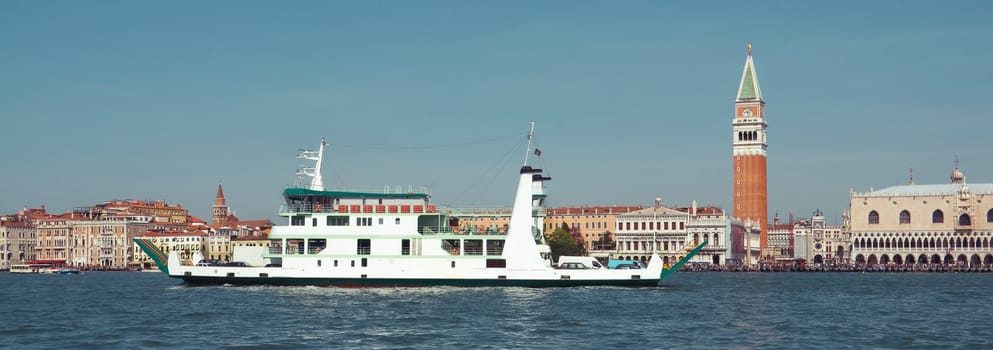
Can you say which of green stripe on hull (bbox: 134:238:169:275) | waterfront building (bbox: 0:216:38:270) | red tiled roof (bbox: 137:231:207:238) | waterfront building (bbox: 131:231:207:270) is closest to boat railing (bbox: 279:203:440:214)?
green stripe on hull (bbox: 134:238:169:275)

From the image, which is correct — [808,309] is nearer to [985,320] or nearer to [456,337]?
[985,320]

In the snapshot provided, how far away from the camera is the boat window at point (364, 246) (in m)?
57.6

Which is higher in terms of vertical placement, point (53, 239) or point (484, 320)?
point (53, 239)

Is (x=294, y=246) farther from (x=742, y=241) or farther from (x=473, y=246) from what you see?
(x=742, y=241)

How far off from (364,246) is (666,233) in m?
89.2

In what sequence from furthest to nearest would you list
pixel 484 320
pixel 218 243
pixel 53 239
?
1. pixel 53 239
2. pixel 218 243
3. pixel 484 320

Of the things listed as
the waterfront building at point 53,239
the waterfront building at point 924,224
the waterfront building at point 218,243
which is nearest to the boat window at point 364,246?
the waterfront building at point 924,224

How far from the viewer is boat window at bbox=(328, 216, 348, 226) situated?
2277 inches

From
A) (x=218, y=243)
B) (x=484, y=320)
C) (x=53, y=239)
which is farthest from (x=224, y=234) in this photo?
(x=484, y=320)

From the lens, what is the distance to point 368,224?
57.6 m

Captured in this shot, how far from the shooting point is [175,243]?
15962 cm

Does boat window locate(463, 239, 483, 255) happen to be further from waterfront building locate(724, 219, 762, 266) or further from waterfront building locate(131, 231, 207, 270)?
waterfront building locate(131, 231, 207, 270)

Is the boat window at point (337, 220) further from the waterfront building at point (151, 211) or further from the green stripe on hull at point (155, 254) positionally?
the waterfront building at point (151, 211)

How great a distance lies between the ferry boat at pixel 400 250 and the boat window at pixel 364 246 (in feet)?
0.15
